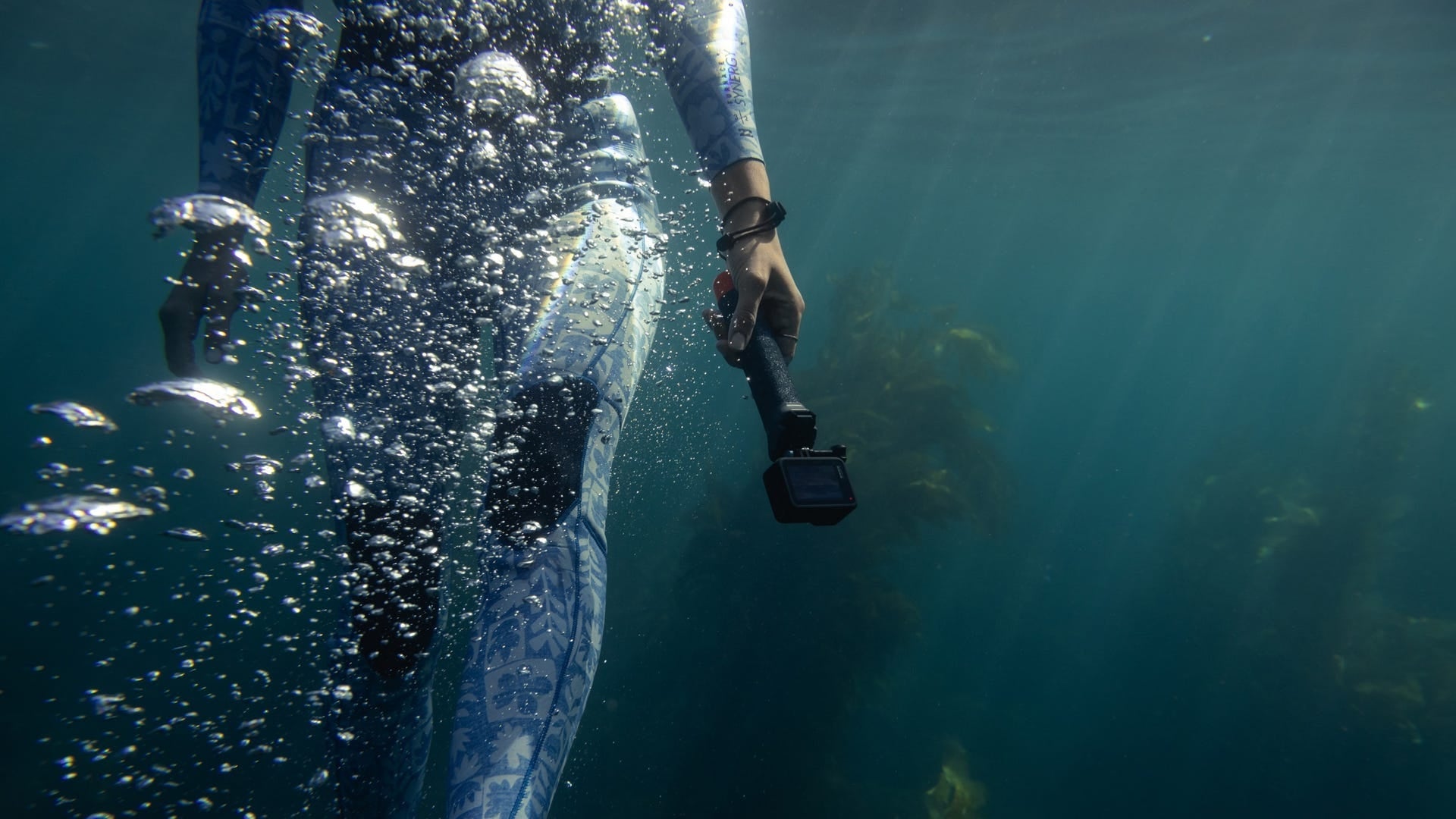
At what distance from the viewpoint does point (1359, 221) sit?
3338cm

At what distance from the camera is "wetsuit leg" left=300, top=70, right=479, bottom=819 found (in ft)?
5.21

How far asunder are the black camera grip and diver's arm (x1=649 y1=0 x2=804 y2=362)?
0.10 ft

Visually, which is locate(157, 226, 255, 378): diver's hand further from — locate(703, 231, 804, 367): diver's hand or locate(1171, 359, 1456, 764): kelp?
locate(1171, 359, 1456, 764): kelp

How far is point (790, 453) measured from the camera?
51.1 inches

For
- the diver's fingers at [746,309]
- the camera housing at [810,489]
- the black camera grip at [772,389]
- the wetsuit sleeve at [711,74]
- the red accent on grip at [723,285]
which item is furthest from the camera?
the wetsuit sleeve at [711,74]

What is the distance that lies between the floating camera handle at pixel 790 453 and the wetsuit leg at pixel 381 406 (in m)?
0.91

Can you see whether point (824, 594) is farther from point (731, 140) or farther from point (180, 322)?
point (180, 322)

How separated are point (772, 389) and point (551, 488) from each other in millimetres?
590

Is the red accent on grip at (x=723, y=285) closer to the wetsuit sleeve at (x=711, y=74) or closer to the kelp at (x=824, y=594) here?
the wetsuit sleeve at (x=711, y=74)

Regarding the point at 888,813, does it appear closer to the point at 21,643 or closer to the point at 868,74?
the point at 21,643

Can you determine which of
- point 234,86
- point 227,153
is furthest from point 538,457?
point 234,86

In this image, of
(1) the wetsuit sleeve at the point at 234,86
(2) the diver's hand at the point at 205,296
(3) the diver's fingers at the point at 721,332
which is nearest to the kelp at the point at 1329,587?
(3) the diver's fingers at the point at 721,332

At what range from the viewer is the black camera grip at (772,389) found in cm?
129

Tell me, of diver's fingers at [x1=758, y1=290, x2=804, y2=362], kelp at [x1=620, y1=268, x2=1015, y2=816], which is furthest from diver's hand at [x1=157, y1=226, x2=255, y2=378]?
kelp at [x1=620, y1=268, x2=1015, y2=816]
